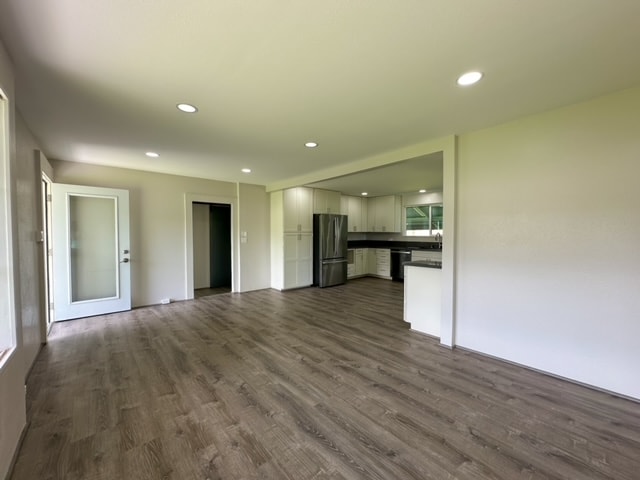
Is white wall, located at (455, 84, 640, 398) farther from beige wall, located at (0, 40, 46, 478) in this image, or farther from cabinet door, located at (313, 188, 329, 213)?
cabinet door, located at (313, 188, 329, 213)

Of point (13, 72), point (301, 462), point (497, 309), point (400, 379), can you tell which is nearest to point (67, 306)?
point (13, 72)

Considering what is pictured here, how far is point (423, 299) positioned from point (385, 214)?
447 cm

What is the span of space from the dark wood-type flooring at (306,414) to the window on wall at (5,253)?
706mm

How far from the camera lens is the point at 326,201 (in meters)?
6.93

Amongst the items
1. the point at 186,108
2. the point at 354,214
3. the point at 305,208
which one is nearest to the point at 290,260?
the point at 305,208

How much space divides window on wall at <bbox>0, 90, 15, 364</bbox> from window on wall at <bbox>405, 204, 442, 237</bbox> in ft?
23.6

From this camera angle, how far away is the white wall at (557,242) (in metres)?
2.21

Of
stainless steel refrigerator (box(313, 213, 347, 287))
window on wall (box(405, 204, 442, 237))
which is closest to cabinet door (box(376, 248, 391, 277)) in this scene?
window on wall (box(405, 204, 442, 237))

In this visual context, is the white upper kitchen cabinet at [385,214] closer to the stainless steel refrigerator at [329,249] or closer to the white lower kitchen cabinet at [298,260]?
the stainless steel refrigerator at [329,249]

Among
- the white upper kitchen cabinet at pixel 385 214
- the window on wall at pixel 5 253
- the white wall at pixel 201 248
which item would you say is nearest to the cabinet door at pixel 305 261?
the white wall at pixel 201 248

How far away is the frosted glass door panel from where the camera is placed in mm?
4254

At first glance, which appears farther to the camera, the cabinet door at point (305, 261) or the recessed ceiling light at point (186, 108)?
the cabinet door at point (305, 261)

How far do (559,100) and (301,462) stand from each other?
11.0 ft

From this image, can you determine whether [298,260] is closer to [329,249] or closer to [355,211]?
[329,249]
